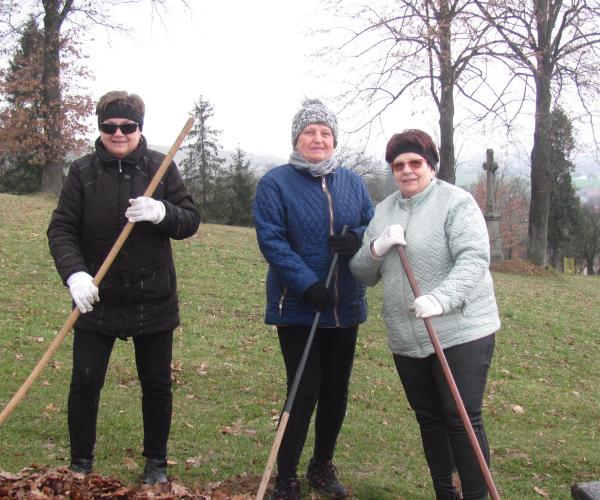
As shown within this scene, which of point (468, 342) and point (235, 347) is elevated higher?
point (468, 342)

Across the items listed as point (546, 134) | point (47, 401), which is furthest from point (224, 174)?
point (47, 401)

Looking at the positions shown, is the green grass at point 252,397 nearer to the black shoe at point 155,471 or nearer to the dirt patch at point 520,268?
the black shoe at point 155,471

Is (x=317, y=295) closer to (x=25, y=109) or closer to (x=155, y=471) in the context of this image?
(x=155, y=471)

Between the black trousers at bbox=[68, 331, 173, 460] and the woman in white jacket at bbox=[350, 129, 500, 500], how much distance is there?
125 centimetres

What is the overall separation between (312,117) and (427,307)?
127 centimetres

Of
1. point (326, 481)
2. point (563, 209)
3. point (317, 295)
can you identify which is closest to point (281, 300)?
point (317, 295)

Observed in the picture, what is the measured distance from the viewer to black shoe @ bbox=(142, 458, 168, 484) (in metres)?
3.99

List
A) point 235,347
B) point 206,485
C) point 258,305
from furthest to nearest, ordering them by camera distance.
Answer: point 258,305, point 235,347, point 206,485

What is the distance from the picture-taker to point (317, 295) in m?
3.64

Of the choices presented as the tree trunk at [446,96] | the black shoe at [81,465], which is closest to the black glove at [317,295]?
A: the black shoe at [81,465]

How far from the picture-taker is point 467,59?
17.7m

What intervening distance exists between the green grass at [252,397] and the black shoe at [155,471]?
0.23 m

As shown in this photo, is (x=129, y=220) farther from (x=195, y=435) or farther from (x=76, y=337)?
(x=195, y=435)

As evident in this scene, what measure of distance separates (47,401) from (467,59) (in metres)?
15.0
